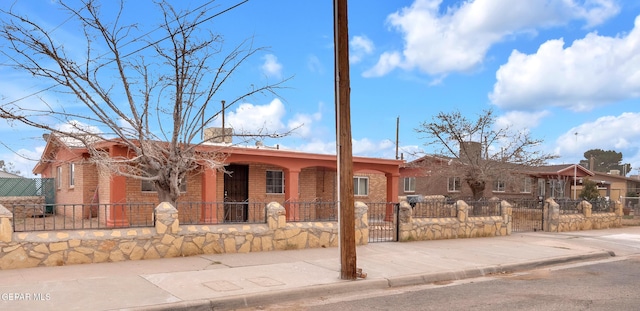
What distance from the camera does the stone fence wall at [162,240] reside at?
29.3 ft

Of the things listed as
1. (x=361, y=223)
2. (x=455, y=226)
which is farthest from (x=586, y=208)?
(x=361, y=223)

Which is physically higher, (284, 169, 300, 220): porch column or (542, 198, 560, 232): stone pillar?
(284, 169, 300, 220): porch column

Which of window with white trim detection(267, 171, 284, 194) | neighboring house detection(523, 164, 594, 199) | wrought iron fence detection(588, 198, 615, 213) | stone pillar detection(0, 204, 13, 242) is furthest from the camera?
neighboring house detection(523, 164, 594, 199)

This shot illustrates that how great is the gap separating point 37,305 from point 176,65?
6610 millimetres

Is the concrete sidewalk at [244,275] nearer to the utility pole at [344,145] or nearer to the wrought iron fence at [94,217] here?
the utility pole at [344,145]

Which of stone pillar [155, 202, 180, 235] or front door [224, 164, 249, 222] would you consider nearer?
stone pillar [155, 202, 180, 235]

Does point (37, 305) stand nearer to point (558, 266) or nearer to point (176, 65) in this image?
point (176, 65)

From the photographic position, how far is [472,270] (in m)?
10.3

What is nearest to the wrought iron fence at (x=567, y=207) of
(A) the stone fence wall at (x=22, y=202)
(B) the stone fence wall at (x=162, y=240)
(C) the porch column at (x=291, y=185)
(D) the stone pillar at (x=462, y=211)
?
(D) the stone pillar at (x=462, y=211)

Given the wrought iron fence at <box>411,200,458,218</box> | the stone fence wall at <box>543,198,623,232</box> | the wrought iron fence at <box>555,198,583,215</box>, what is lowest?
the stone fence wall at <box>543,198,623,232</box>

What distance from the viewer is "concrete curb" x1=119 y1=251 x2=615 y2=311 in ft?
22.9

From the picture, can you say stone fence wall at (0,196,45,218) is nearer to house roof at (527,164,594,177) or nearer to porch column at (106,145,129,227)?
porch column at (106,145,129,227)

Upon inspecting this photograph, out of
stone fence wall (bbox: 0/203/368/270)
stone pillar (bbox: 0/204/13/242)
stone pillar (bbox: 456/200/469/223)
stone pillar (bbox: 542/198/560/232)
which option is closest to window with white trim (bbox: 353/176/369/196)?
stone pillar (bbox: 542/198/560/232)

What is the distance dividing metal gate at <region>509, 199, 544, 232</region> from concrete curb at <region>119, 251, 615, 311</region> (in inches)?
324
